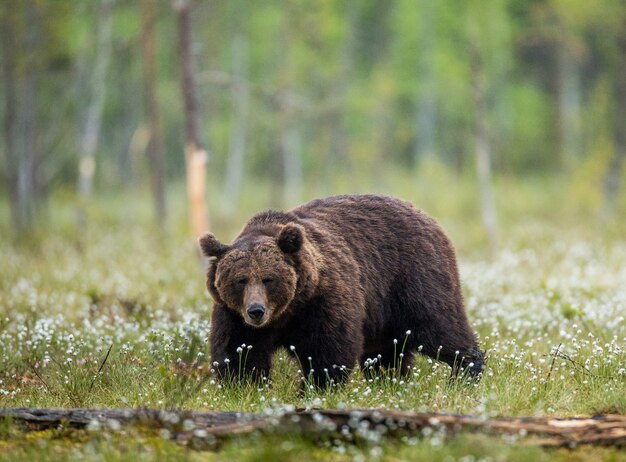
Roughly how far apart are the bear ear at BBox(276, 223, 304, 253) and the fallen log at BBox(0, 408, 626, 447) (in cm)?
221

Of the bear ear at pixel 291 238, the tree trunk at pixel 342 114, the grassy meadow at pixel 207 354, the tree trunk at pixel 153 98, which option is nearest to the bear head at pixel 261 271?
the bear ear at pixel 291 238

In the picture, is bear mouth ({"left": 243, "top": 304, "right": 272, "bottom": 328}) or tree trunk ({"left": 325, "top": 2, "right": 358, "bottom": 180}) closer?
bear mouth ({"left": 243, "top": 304, "right": 272, "bottom": 328})

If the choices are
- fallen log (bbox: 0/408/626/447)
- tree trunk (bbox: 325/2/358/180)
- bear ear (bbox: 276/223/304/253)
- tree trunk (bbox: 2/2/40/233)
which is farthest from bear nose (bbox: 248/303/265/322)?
tree trunk (bbox: 325/2/358/180)

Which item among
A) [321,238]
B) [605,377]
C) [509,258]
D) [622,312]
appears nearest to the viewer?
[605,377]

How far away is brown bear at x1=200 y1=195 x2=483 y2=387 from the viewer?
281 inches

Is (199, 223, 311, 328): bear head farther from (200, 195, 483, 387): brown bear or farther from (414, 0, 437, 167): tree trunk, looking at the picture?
(414, 0, 437, 167): tree trunk

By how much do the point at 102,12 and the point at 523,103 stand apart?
2362 cm

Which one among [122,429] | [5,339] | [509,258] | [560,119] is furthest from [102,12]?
[560,119]

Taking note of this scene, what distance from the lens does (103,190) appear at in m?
42.5

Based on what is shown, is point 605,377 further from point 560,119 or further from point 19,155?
point 560,119

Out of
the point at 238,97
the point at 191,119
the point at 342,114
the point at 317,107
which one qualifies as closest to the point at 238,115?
the point at 238,97

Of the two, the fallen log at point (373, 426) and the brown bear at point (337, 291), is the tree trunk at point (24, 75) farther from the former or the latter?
the fallen log at point (373, 426)

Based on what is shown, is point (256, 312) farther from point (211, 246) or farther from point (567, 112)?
point (567, 112)

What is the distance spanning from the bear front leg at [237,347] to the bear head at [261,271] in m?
0.13
